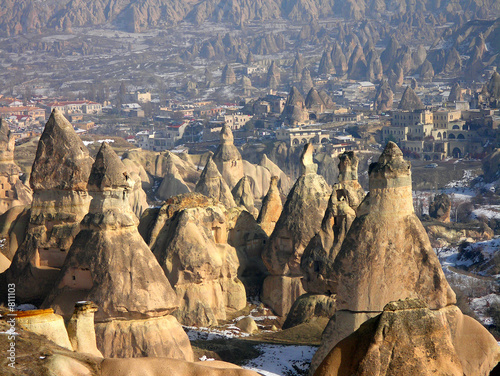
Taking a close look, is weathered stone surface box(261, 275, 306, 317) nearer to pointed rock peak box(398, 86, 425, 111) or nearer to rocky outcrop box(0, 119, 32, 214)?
rocky outcrop box(0, 119, 32, 214)

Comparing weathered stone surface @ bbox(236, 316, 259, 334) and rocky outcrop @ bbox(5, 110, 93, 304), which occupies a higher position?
rocky outcrop @ bbox(5, 110, 93, 304)

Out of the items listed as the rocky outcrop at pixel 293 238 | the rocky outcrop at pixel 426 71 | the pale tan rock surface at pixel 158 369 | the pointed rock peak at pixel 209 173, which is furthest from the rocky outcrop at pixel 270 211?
the rocky outcrop at pixel 426 71

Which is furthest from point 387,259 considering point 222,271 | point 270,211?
point 270,211

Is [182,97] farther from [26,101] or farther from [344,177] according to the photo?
[344,177]

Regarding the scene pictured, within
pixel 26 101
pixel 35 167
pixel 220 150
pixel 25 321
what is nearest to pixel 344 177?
pixel 35 167

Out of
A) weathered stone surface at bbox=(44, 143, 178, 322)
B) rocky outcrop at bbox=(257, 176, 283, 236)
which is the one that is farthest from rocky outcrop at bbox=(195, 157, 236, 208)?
weathered stone surface at bbox=(44, 143, 178, 322)

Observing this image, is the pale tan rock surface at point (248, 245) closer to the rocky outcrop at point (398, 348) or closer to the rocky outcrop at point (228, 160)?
the rocky outcrop at point (398, 348)
